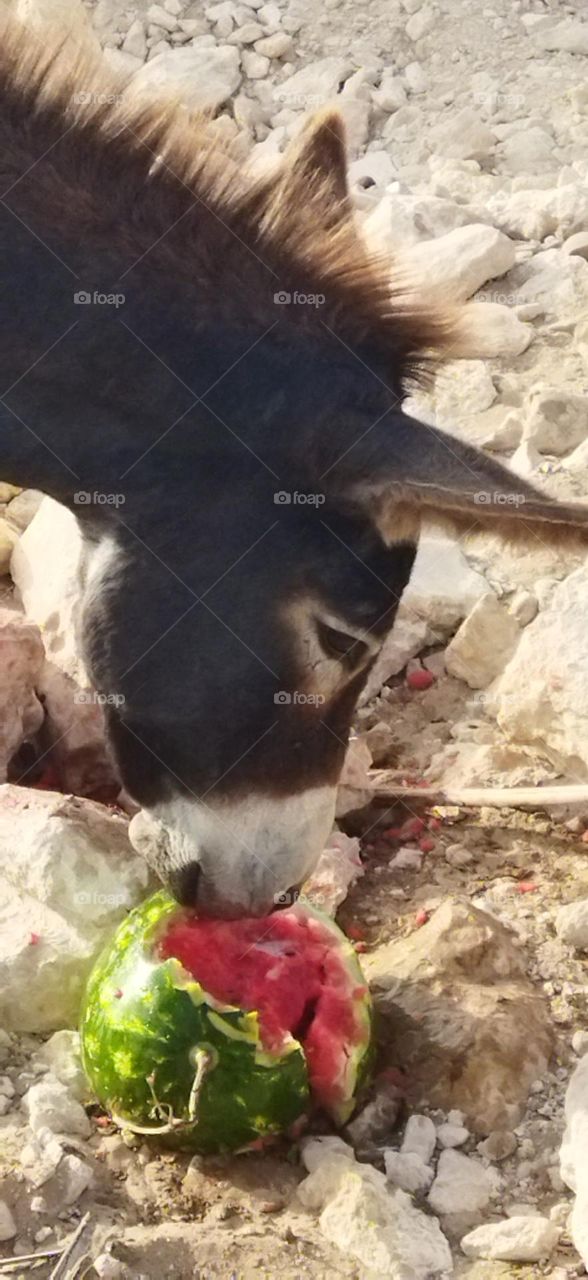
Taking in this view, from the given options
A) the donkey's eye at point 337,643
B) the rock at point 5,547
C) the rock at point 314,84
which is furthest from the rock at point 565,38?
the donkey's eye at point 337,643

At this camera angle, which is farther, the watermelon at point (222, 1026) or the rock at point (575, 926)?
the rock at point (575, 926)

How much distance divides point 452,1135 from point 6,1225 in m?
0.88

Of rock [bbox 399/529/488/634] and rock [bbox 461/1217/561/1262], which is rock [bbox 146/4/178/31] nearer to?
rock [bbox 399/529/488/634]

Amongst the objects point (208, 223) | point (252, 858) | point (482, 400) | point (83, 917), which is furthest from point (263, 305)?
point (482, 400)

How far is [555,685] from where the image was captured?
4.05m

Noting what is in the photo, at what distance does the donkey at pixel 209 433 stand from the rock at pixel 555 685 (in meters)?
1.23

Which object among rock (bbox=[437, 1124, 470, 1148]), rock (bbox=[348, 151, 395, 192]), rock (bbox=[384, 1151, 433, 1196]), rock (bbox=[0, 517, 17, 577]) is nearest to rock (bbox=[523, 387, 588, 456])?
rock (bbox=[0, 517, 17, 577])

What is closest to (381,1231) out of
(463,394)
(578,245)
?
(463,394)

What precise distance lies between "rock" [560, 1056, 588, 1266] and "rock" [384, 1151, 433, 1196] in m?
0.26

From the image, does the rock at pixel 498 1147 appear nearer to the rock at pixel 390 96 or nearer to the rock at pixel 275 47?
the rock at pixel 390 96

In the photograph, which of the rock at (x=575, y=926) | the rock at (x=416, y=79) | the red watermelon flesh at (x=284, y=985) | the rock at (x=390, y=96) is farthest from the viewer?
the rock at (x=416, y=79)

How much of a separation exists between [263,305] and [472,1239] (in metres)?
1.76

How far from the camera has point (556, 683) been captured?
4.05 meters

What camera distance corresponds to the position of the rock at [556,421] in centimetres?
528
